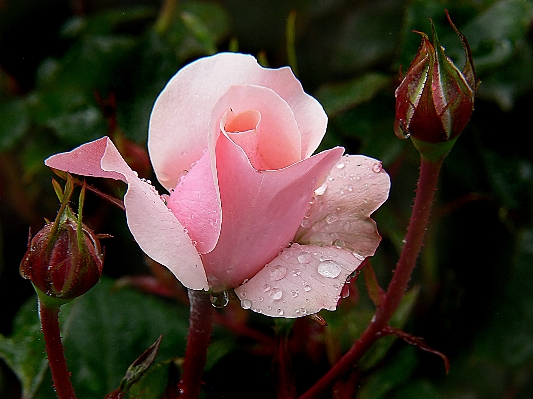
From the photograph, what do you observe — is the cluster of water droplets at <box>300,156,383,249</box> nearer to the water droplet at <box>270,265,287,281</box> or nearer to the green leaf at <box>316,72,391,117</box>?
the water droplet at <box>270,265,287,281</box>

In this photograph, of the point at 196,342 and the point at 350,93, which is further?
the point at 350,93

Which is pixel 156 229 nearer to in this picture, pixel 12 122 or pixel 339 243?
pixel 339 243

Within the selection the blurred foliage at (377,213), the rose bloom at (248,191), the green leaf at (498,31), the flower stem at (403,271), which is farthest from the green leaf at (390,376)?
the green leaf at (498,31)

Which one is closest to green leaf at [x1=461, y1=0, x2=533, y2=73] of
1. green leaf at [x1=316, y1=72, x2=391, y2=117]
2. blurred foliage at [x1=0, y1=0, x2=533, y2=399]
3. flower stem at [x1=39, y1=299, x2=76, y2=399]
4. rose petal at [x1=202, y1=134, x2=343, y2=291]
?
blurred foliage at [x1=0, y1=0, x2=533, y2=399]

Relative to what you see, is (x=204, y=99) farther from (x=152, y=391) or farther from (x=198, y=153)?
(x=152, y=391)

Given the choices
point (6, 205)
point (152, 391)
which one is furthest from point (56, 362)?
point (6, 205)

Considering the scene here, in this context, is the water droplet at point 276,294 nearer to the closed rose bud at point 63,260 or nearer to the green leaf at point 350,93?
the closed rose bud at point 63,260

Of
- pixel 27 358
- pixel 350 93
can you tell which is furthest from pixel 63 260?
pixel 350 93
